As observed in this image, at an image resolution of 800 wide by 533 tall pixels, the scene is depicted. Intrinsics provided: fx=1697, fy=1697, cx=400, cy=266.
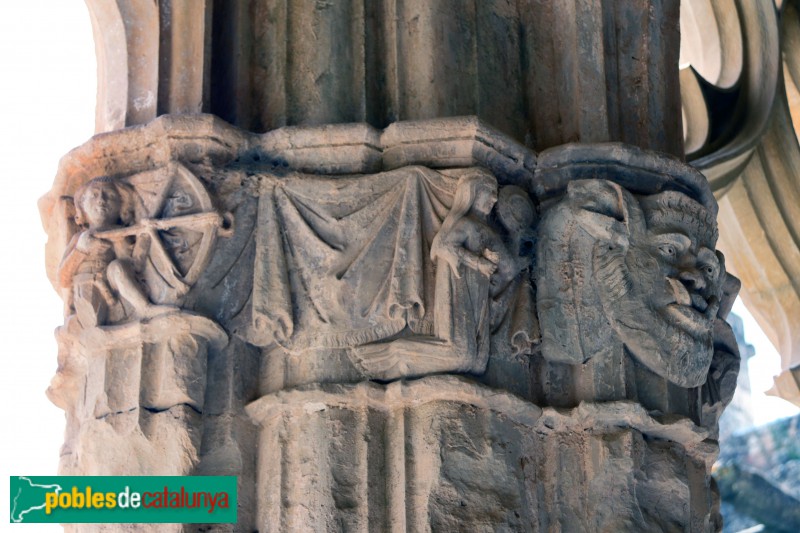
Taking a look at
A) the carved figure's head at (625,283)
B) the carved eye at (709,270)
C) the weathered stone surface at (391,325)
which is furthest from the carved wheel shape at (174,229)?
the carved eye at (709,270)

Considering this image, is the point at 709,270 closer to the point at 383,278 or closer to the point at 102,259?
the point at 383,278

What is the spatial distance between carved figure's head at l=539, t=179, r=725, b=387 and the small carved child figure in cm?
99

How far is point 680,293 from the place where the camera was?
4121 mm

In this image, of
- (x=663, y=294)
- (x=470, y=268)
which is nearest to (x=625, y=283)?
(x=663, y=294)

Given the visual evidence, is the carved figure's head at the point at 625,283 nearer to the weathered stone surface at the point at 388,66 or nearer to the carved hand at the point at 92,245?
the weathered stone surface at the point at 388,66

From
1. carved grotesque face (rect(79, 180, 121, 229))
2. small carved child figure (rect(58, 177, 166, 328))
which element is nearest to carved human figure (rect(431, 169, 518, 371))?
small carved child figure (rect(58, 177, 166, 328))

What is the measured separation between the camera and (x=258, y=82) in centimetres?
439

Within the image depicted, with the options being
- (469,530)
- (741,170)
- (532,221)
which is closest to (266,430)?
(469,530)

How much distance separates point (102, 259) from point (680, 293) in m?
1.40

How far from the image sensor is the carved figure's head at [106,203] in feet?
13.5

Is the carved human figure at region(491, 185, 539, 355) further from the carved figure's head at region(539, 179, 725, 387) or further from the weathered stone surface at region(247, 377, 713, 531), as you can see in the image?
the weathered stone surface at region(247, 377, 713, 531)

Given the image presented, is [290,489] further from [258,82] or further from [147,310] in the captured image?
[258,82]

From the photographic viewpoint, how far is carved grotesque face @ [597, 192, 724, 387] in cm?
410

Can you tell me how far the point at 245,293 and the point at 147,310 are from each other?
243mm
